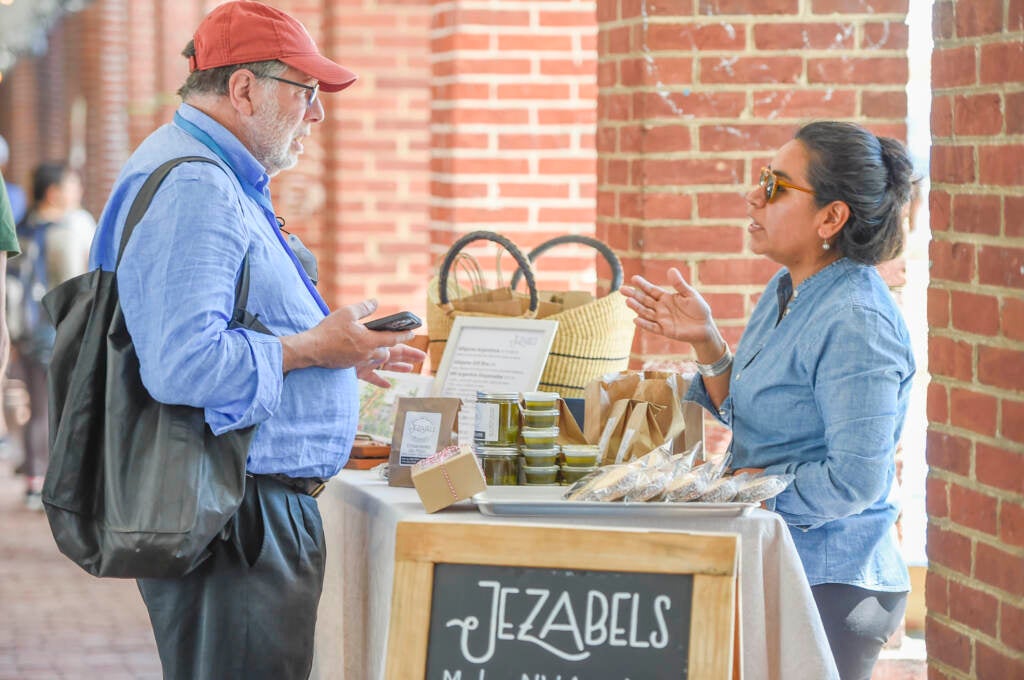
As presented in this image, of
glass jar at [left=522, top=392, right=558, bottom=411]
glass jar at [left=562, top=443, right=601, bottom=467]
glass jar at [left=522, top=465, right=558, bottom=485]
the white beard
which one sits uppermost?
the white beard

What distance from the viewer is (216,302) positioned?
2.75 meters

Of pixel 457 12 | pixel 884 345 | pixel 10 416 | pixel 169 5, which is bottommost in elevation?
pixel 10 416

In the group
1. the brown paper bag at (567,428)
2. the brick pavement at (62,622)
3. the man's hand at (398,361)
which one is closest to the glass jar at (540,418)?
the brown paper bag at (567,428)

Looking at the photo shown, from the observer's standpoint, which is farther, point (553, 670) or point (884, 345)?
point (884, 345)

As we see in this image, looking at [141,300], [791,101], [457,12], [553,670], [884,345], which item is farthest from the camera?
[457,12]

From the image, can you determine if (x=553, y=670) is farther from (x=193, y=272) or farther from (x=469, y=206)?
(x=469, y=206)

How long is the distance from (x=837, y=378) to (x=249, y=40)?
129 cm

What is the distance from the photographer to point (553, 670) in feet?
8.55

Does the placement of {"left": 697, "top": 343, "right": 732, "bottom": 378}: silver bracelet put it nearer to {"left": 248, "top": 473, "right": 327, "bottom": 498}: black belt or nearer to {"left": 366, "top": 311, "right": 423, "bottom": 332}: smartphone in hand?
{"left": 366, "top": 311, "right": 423, "bottom": 332}: smartphone in hand

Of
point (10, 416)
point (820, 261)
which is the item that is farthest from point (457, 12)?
point (10, 416)

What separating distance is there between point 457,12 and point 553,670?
3673 mm

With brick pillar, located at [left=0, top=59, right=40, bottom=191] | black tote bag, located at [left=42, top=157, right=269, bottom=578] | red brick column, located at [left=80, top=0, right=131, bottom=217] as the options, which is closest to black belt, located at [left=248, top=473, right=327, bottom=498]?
black tote bag, located at [left=42, top=157, right=269, bottom=578]

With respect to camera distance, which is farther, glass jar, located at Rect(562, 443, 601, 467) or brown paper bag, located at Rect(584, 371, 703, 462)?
brown paper bag, located at Rect(584, 371, 703, 462)

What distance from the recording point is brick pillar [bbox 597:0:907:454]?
4.27 m
